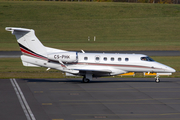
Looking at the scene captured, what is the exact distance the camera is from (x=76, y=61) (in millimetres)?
26266

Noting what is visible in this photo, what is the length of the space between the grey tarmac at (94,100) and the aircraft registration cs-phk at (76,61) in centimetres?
128

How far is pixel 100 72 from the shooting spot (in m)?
26.2

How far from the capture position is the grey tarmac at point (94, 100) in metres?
16.1

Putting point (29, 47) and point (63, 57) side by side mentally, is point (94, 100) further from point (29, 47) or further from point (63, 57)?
point (29, 47)

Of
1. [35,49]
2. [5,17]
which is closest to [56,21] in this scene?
→ [5,17]

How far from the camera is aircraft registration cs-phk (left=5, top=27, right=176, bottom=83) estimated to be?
85.2ft

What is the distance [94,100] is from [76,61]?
7.30 m

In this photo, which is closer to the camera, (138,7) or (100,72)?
(100,72)

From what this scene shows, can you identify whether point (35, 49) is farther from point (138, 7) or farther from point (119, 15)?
point (138, 7)

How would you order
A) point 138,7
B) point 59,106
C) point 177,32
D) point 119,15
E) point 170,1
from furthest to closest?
point 170,1 → point 138,7 → point 119,15 → point 177,32 → point 59,106

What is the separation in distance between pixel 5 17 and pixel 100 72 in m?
67.8

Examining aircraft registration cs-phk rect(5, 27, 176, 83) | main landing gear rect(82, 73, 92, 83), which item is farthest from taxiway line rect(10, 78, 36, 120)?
main landing gear rect(82, 73, 92, 83)

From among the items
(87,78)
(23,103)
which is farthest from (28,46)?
(23,103)

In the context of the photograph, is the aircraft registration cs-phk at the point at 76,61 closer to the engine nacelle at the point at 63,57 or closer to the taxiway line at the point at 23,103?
the engine nacelle at the point at 63,57
